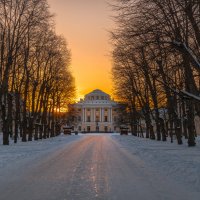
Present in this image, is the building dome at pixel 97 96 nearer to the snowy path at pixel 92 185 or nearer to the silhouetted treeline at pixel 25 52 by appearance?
the silhouetted treeline at pixel 25 52

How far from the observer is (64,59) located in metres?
51.8

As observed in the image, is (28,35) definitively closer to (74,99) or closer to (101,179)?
(101,179)

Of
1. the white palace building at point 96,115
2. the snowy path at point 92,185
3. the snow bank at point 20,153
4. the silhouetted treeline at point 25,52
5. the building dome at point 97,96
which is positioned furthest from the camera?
the building dome at point 97,96

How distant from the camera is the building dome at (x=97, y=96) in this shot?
175 m

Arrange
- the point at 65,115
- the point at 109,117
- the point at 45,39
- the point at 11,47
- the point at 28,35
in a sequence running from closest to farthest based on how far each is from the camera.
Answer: the point at 11,47 < the point at 28,35 < the point at 45,39 < the point at 65,115 < the point at 109,117

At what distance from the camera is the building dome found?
573ft

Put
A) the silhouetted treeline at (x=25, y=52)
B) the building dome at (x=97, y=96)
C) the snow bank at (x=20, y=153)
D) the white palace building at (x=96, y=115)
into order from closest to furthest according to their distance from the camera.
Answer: the snow bank at (x=20, y=153) < the silhouetted treeline at (x=25, y=52) < the white palace building at (x=96, y=115) < the building dome at (x=97, y=96)

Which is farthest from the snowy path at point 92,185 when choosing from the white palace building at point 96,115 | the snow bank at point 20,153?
the white palace building at point 96,115

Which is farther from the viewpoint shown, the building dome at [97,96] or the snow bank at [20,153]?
the building dome at [97,96]

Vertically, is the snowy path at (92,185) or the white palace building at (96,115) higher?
the white palace building at (96,115)

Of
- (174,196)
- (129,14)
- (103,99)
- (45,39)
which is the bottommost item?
(174,196)

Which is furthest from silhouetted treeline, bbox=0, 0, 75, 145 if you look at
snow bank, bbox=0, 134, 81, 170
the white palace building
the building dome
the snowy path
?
the building dome

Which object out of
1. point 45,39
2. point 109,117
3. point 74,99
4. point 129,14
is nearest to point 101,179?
point 129,14

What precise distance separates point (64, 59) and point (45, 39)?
12087mm
